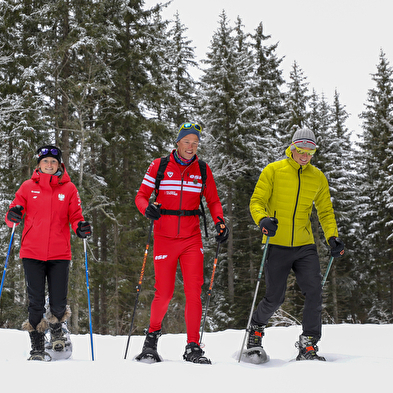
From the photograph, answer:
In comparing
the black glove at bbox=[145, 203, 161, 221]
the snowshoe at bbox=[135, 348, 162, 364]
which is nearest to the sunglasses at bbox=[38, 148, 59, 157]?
the black glove at bbox=[145, 203, 161, 221]

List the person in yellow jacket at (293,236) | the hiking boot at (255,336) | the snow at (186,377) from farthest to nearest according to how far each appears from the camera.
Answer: the hiking boot at (255,336) → the person in yellow jacket at (293,236) → the snow at (186,377)

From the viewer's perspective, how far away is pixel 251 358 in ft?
13.7

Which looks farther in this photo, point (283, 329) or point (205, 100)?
point (205, 100)

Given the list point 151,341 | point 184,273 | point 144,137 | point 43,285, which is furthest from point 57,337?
point 144,137

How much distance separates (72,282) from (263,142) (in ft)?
43.1

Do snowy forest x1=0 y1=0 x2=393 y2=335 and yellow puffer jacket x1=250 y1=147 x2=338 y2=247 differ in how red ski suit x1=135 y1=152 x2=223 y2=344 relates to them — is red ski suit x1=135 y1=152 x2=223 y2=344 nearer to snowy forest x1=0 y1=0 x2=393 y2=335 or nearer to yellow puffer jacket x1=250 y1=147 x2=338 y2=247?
yellow puffer jacket x1=250 y1=147 x2=338 y2=247

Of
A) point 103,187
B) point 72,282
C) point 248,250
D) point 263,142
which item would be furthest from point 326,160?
point 72,282

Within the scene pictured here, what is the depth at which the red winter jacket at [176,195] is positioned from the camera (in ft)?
13.1

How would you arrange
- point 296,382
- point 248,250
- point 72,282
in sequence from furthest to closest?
point 248,250 → point 72,282 → point 296,382

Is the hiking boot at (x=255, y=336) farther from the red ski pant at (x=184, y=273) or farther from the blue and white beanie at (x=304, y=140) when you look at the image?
the blue and white beanie at (x=304, y=140)

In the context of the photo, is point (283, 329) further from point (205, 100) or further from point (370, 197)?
point (370, 197)

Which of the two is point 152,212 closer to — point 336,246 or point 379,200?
point 336,246

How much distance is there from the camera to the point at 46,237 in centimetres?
396

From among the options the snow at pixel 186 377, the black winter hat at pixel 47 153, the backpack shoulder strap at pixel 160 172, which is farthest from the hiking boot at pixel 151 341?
the black winter hat at pixel 47 153
